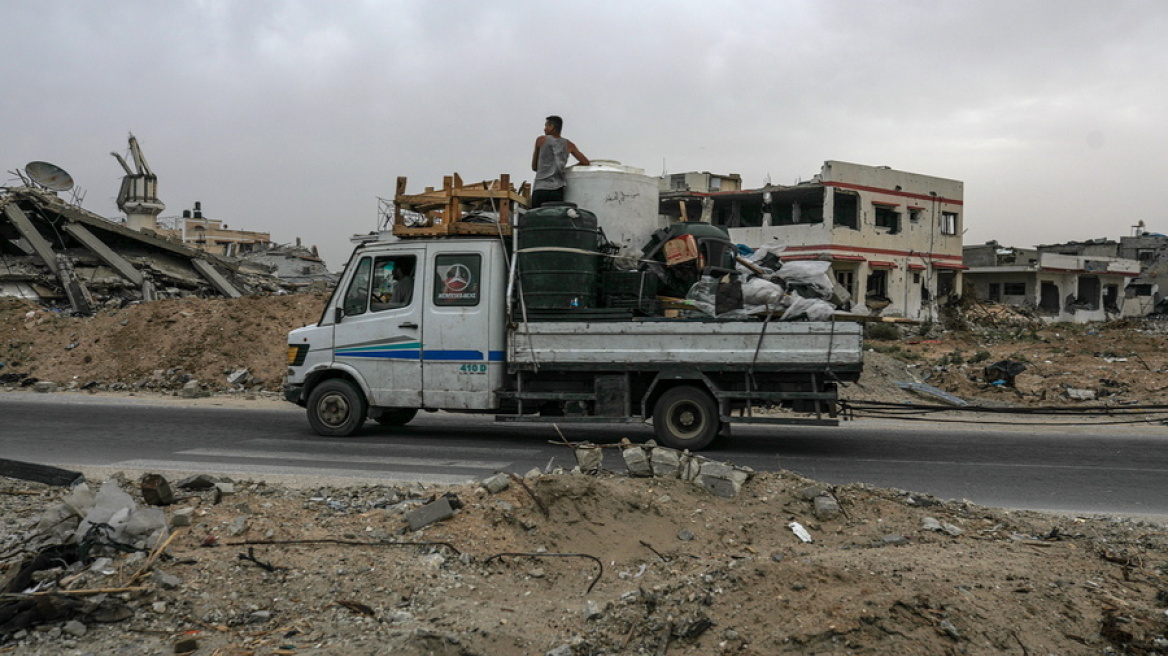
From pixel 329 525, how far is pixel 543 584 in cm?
153

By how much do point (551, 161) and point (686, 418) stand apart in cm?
332

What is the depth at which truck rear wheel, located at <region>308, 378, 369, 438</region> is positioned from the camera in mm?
10531

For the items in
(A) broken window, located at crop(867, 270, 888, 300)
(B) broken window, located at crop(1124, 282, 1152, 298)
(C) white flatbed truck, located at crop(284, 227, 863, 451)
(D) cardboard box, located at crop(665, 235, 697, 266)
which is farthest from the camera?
(B) broken window, located at crop(1124, 282, 1152, 298)

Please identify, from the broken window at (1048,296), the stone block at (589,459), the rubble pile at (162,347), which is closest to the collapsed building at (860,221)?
the broken window at (1048,296)

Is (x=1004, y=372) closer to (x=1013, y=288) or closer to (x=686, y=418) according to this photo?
(x=686, y=418)

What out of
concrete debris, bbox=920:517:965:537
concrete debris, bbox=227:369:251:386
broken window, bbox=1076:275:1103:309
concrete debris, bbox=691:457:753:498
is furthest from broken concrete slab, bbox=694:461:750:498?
broken window, bbox=1076:275:1103:309

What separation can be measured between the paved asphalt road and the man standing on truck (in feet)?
9.60

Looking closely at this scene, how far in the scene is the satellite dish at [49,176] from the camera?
2767cm

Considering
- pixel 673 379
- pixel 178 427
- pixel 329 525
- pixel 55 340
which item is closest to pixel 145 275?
pixel 55 340

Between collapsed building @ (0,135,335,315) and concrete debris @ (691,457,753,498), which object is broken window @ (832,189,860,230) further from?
concrete debris @ (691,457,753,498)

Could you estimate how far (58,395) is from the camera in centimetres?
1642

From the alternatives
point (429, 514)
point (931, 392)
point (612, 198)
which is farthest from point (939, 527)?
point (931, 392)

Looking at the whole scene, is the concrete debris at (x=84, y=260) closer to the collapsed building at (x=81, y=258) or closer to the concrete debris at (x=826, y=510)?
the collapsed building at (x=81, y=258)

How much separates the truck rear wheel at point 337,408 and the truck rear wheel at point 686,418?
3.59 metres
